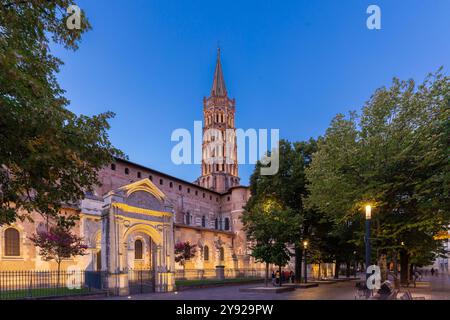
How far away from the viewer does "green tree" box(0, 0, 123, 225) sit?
8.39 metres

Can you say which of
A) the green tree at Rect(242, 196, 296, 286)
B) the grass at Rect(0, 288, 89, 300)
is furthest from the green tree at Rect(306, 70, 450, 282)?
the grass at Rect(0, 288, 89, 300)

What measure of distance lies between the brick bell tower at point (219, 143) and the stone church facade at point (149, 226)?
261 mm

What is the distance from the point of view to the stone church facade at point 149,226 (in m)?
24.5

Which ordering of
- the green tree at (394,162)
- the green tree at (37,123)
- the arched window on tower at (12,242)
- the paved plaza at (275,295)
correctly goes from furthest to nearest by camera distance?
the arched window on tower at (12,242), the paved plaza at (275,295), the green tree at (394,162), the green tree at (37,123)

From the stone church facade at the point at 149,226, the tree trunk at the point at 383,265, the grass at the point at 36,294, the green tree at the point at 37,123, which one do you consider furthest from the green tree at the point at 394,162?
the grass at the point at 36,294

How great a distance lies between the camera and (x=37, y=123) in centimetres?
825

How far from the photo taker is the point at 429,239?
2638cm

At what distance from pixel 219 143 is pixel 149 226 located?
73.1m

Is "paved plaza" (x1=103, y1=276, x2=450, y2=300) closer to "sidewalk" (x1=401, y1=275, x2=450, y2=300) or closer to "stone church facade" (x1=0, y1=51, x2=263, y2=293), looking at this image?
"sidewalk" (x1=401, y1=275, x2=450, y2=300)

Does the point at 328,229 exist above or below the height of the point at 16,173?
below

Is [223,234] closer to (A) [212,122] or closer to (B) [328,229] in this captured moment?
(B) [328,229]

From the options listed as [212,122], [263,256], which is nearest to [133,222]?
[263,256]

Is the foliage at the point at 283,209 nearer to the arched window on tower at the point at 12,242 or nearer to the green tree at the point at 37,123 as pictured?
the arched window on tower at the point at 12,242

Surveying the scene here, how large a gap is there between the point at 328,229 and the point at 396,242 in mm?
13162
